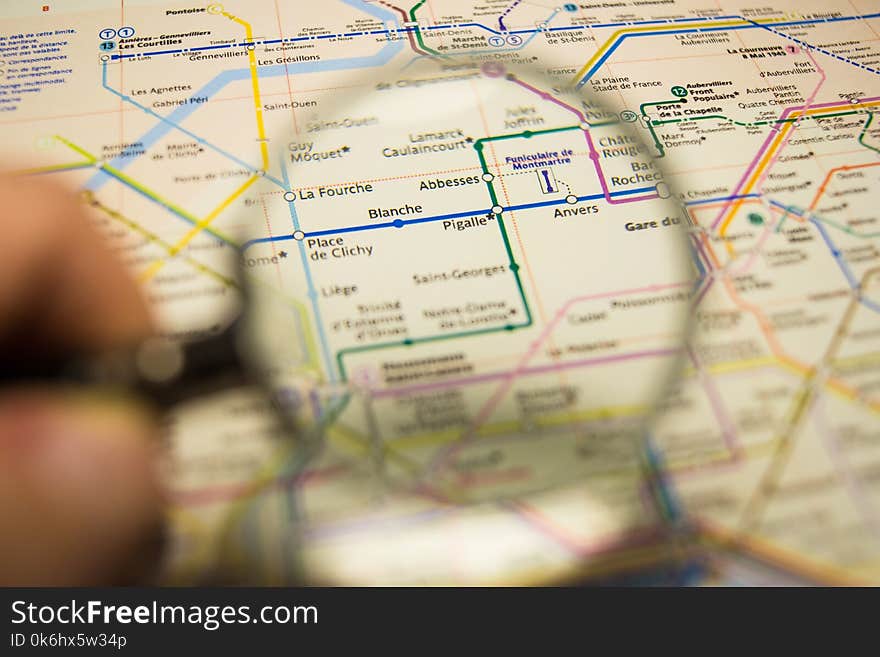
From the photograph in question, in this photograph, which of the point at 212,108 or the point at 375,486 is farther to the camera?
the point at 212,108

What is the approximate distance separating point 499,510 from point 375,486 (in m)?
0.12

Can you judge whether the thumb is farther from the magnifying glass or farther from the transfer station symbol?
the transfer station symbol

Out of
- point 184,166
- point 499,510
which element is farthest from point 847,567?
point 184,166

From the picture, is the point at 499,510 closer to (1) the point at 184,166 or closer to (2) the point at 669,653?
(2) the point at 669,653

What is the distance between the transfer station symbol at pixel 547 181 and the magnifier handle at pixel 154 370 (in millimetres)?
386

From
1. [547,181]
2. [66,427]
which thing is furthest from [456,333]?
[66,427]

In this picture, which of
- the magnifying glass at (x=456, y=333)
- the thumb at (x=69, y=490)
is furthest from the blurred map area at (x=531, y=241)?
the thumb at (x=69, y=490)

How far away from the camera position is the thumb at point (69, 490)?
46 centimetres

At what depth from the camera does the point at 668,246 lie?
2.51 feet

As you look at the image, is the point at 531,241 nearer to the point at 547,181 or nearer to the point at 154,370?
the point at 547,181

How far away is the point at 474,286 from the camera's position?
730mm

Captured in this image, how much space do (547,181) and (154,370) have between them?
1.56 feet

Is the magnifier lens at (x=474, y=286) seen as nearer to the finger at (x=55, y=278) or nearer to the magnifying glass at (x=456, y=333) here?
the magnifying glass at (x=456, y=333)

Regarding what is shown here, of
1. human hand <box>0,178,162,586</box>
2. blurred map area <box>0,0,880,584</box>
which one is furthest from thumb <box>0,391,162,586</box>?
blurred map area <box>0,0,880,584</box>
